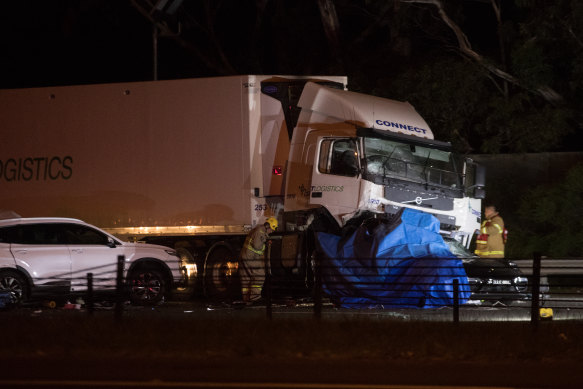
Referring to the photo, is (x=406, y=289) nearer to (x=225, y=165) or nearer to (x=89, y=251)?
(x=225, y=165)

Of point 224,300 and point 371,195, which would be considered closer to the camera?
point 371,195

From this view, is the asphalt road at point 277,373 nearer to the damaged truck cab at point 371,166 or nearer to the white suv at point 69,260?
the white suv at point 69,260

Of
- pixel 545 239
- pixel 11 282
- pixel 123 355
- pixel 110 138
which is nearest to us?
pixel 123 355

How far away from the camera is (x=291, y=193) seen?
1853 cm

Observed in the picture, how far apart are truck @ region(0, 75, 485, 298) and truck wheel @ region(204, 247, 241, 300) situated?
1.1 inches

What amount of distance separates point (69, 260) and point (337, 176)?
5.18 meters

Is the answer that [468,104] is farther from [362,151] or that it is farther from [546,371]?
[546,371]

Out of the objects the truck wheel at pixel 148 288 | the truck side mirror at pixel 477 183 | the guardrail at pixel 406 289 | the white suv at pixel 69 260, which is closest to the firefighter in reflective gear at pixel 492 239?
the truck side mirror at pixel 477 183

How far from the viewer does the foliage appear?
75.4ft

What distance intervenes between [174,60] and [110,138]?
748 inches

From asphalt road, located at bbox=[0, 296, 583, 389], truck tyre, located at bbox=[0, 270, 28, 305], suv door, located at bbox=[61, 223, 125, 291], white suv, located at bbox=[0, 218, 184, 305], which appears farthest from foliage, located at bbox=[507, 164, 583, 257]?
asphalt road, located at bbox=[0, 296, 583, 389]

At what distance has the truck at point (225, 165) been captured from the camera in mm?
17734

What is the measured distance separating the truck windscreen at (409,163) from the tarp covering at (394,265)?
88cm

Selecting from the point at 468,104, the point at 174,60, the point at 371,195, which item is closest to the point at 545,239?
the point at 468,104
